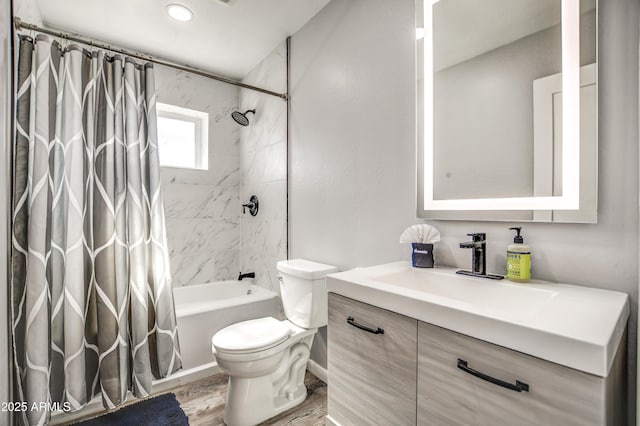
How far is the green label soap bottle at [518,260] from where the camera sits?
1031 mm

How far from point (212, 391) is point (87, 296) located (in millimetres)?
956

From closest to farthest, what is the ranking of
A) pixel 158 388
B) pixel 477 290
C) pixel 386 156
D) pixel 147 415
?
pixel 477 290 < pixel 386 156 < pixel 147 415 < pixel 158 388

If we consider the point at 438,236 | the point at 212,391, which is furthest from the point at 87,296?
the point at 438,236

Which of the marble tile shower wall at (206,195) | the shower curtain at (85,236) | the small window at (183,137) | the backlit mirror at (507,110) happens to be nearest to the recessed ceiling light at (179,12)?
the shower curtain at (85,236)

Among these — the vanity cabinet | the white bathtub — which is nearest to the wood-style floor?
the white bathtub

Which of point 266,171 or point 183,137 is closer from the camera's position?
point 266,171

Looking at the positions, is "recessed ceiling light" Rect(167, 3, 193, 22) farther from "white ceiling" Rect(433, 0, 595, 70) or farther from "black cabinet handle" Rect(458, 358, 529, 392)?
"black cabinet handle" Rect(458, 358, 529, 392)

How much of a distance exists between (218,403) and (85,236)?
124cm

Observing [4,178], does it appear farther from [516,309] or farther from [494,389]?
[516,309]

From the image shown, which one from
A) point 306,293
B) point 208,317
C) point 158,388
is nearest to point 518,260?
point 306,293

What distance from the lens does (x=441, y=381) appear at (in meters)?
0.81

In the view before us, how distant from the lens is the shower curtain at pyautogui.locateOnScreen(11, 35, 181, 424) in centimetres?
147

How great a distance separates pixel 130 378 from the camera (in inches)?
69.6

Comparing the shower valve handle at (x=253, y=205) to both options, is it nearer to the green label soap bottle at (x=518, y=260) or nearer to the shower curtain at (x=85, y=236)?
the shower curtain at (x=85, y=236)
